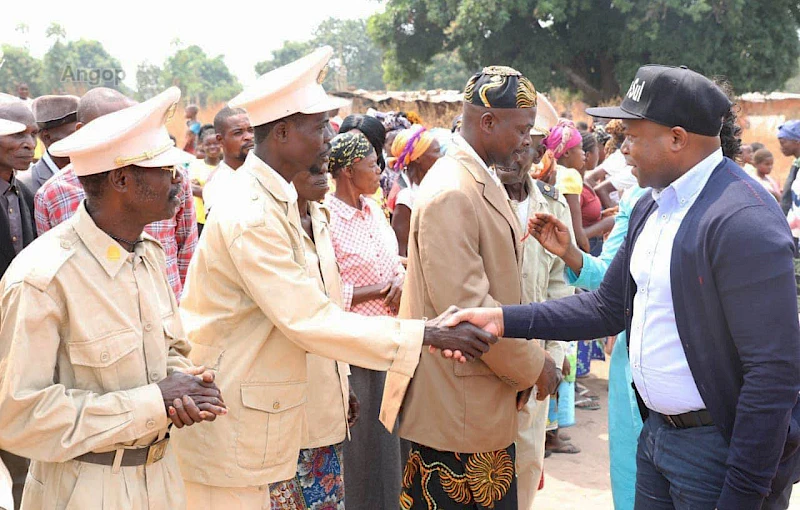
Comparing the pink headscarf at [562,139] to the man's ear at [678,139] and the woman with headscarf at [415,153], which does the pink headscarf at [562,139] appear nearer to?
the woman with headscarf at [415,153]

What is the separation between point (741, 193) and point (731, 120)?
0.79 metres

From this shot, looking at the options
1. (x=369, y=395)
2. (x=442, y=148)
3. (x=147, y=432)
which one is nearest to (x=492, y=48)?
(x=442, y=148)

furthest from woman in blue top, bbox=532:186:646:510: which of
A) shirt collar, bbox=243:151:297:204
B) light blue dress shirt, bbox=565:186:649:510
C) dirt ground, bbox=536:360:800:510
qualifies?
dirt ground, bbox=536:360:800:510

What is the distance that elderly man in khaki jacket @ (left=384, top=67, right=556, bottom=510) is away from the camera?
3.41 m

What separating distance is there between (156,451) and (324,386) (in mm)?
908

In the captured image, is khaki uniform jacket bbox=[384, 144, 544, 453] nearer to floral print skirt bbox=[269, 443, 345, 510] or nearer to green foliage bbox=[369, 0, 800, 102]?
floral print skirt bbox=[269, 443, 345, 510]

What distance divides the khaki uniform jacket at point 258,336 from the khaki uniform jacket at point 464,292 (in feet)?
1.14

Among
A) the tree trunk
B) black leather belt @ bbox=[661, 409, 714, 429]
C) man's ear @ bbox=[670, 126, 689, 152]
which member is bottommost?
the tree trunk

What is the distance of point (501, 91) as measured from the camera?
11.7 ft

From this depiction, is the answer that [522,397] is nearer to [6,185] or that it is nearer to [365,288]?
[365,288]

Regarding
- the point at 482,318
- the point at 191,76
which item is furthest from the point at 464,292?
the point at 191,76

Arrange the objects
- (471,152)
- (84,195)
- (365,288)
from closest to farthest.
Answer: (471,152) → (84,195) → (365,288)

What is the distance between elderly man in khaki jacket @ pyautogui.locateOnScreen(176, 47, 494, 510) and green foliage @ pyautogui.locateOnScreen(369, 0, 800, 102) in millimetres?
23601

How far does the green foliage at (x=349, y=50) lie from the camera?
260ft
